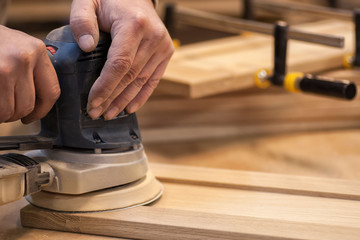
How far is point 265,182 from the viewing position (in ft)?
3.34

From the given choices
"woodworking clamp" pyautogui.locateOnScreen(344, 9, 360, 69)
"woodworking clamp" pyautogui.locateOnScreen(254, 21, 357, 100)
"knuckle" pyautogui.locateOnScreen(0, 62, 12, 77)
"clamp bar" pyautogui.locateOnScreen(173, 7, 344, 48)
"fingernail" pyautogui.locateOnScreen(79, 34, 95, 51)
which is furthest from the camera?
"woodworking clamp" pyautogui.locateOnScreen(344, 9, 360, 69)

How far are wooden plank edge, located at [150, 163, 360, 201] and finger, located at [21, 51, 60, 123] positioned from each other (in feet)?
1.05

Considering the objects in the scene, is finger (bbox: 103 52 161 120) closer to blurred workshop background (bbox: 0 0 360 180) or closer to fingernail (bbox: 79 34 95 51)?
fingernail (bbox: 79 34 95 51)

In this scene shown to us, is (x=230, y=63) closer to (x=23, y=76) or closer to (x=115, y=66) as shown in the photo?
(x=115, y=66)

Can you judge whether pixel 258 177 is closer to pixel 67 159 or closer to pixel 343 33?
pixel 67 159

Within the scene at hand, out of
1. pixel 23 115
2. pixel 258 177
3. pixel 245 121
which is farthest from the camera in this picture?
pixel 245 121

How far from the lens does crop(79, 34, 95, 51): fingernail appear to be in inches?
32.0

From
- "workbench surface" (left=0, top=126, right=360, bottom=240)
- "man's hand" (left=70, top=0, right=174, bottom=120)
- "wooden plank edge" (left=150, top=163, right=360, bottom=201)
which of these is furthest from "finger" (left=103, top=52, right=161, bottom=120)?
"workbench surface" (left=0, top=126, right=360, bottom=240)

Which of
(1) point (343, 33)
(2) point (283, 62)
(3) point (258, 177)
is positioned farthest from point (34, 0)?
(3) point (258, 177)

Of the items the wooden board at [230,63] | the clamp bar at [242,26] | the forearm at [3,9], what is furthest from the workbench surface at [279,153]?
the forearm at [3,9]

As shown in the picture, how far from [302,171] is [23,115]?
2.61ft

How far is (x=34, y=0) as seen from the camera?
292 cm

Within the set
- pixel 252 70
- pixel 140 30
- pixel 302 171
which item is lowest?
pixel 302 171

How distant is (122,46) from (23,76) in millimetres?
156
